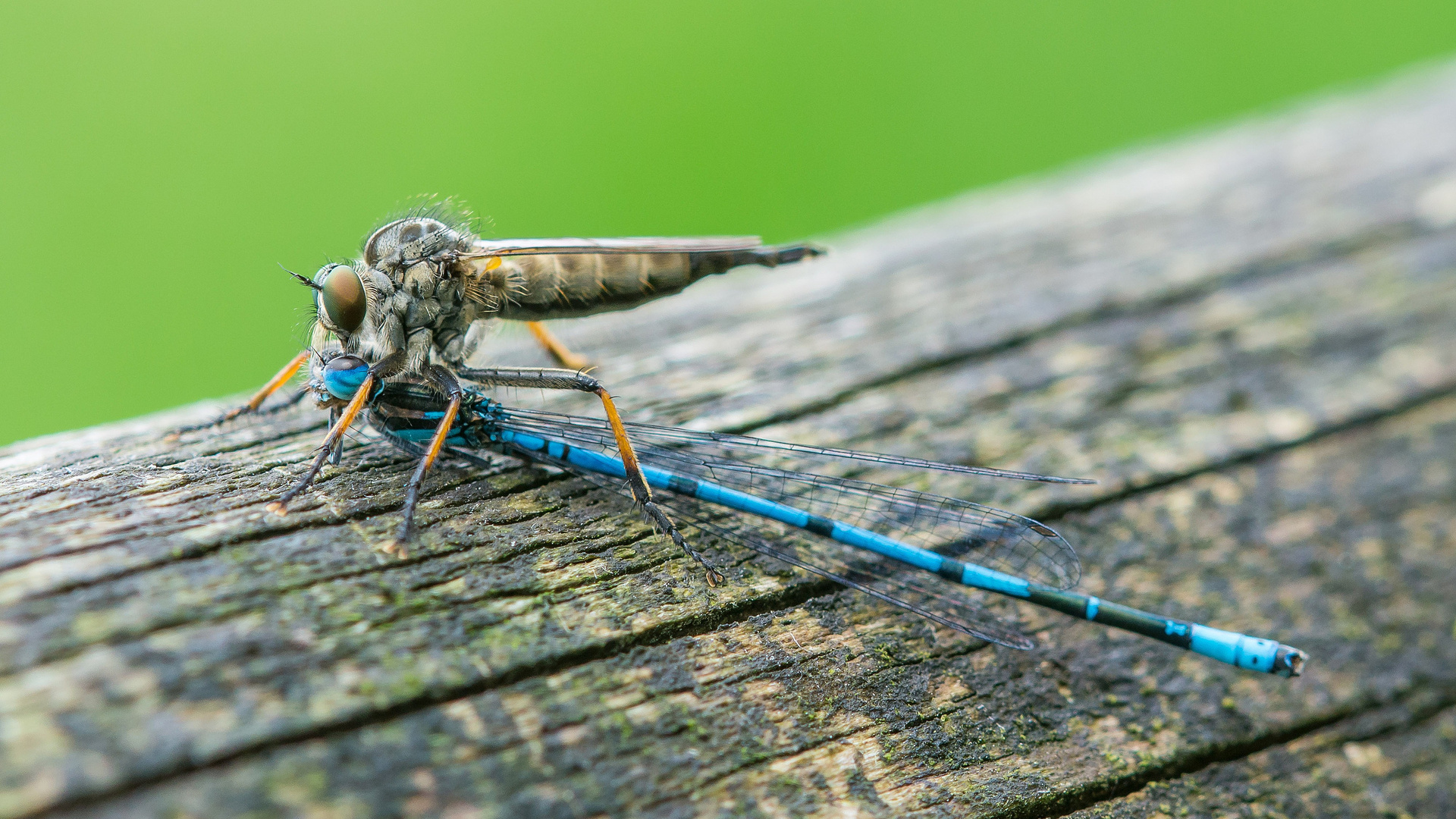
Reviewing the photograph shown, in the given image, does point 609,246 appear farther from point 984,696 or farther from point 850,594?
point 984,696

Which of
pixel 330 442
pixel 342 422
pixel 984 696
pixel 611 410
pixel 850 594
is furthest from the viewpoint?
pixel 611 410

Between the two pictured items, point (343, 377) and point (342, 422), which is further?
point (343, 377)

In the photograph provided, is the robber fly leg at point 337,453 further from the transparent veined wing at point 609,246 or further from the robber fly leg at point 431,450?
the transparent veined wing at point 609,246

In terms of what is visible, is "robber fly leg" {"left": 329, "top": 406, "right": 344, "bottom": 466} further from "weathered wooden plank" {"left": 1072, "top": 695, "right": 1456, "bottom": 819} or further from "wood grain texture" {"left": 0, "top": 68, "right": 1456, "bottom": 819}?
"weathered wooden plank" {"left": 1072, "top": 695, "right": 1456, "bottom": 819}

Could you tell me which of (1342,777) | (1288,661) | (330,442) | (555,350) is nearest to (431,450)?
(330,442)

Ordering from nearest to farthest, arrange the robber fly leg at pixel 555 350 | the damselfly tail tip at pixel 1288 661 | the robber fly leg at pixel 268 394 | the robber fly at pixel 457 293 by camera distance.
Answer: the damselfly tail tip at pixel 1288 661, the robber fly leg at pixel 268 394, the robber fly at pixel 457 293, the robber fly leg at pixel 555 350

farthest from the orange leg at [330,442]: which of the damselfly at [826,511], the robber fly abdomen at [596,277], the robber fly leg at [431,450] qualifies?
the robber fly abdomen at [596,277]

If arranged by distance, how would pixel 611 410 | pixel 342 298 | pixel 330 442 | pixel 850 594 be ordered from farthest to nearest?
1. pixel 342 298
2. pixel 611 410
3. pixel 330 442
4. pixel 850 594

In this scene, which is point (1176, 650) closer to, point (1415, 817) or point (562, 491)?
point (1415, 817)
